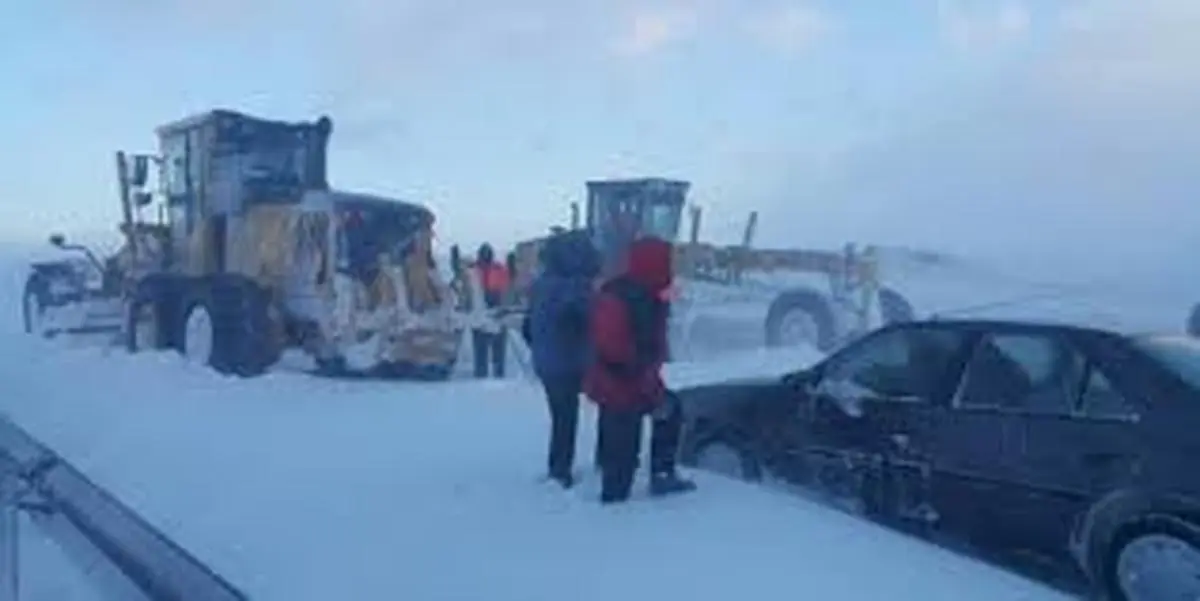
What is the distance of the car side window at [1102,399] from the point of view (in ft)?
20.0

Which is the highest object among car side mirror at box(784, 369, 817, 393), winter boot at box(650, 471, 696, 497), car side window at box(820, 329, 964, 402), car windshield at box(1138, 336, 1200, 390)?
car windshield at box(1138, 336, 1200, 390)

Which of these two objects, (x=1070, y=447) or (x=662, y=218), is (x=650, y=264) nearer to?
(x=1070, y=447)

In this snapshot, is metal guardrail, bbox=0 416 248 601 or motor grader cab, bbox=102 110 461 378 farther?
motor grader cab, bbox=102 110 461 378

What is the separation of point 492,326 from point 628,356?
31.5ft

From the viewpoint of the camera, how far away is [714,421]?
8.39 meters

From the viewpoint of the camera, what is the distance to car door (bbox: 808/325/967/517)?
699cm

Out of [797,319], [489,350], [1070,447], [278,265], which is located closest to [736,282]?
→ [797,319]

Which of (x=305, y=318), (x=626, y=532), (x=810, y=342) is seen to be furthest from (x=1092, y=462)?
(x=810, y=342)

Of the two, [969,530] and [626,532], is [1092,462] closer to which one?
[969,530]

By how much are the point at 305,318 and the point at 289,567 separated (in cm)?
907

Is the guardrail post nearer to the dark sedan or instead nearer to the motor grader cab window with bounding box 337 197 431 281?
the dark sedan

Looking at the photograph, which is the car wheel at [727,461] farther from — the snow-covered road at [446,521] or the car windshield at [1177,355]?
the car windshield at [1177,355]

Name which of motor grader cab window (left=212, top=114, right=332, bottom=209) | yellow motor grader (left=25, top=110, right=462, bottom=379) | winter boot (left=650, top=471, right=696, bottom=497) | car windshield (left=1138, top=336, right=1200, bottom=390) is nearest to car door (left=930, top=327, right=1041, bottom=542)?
car windshield (left=1138, top=336, right=1200, bottom=390)

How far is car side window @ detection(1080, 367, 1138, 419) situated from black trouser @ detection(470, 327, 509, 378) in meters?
10.9
